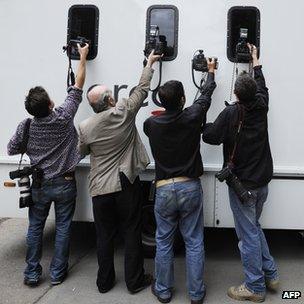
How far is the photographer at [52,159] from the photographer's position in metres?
4.49

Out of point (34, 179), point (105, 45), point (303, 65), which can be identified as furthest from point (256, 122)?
point (34, 179)

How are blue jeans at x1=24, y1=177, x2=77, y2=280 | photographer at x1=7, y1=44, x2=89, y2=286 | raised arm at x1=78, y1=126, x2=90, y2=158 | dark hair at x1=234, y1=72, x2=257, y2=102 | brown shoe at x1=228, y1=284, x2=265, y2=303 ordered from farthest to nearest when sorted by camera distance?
blue jeans at x1=24, y1=177, x2=77, y2=280 → photographer at x1=7, y1=44, x2=89, y2=286 → raised arm at x1=78, y1=126, x2=90, y2=158 → brown shoe at x1=228, y1=284, x2=265, y2=303 → dark hair at x1=234, y1=72, x2=257, y2=102

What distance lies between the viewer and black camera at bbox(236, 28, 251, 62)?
179 inches

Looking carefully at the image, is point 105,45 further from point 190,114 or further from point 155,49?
point 190,114

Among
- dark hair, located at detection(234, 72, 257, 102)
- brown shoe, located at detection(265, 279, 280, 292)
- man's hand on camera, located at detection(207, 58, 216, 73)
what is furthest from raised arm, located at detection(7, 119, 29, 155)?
brown shoe, located at detection(265, 279, 280, 292)

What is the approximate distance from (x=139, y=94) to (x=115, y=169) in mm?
724

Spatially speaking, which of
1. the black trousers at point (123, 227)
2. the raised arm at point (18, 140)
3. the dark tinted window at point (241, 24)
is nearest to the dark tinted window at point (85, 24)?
the raised arm at point (18, 140)

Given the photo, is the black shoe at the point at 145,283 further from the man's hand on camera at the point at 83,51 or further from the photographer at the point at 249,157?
the man's hand on camera at the point at 83,51

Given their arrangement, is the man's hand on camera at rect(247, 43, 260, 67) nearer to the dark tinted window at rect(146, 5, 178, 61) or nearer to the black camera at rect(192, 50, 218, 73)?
the black camera at rect(192, 50, 218, 73)

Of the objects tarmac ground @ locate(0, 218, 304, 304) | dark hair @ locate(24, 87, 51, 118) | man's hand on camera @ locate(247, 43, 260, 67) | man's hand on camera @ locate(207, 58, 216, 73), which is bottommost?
tarmac ground @ locate(0, 218, 304, 304)

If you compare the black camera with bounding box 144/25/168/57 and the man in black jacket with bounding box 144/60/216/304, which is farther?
the black camera with bounding box 144/25/168/57

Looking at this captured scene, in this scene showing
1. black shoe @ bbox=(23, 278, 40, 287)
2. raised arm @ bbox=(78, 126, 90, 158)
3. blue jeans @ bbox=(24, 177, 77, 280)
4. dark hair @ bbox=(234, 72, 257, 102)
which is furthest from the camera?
black shoe @ bbox=(23, 278, 40, 287)

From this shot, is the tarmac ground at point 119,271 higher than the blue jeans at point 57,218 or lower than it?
lower

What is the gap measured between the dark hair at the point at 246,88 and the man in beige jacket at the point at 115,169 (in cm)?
87
